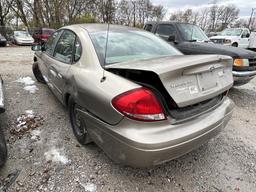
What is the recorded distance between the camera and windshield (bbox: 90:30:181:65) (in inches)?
96.2

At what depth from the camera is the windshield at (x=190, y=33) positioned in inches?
234

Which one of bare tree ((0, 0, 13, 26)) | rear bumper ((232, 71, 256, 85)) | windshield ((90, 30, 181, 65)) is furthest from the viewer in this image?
bare tree ((0, 0, 13, 26))

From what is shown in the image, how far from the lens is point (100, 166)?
2422 mm

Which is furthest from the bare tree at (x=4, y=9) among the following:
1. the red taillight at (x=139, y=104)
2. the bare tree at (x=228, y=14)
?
the bare tree at (x=228, y=14)

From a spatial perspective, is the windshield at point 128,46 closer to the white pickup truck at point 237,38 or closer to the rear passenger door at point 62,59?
the rear passenger door at point 62,59

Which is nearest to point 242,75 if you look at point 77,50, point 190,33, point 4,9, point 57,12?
point 190,33

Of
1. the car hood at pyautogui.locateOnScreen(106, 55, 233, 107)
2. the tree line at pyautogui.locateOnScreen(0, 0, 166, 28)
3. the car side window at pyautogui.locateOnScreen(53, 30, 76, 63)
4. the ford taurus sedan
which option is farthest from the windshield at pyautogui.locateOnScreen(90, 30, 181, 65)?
the tree line at pyautogui.locateOnScreen(0, 0, 166, 28)

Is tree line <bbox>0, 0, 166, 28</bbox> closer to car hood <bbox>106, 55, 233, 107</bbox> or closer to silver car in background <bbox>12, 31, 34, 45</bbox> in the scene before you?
silver car in background <bbox>12, 31, 34, 45</bbox>

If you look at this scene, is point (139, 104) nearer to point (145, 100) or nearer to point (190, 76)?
point (145, 100)

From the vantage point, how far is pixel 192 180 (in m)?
2.24

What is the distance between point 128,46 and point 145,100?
1154mm

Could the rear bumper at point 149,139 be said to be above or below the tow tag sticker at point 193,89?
below

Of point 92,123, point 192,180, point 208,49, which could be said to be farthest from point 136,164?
point 208,49

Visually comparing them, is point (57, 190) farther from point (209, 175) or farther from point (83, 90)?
point (209, 175)
